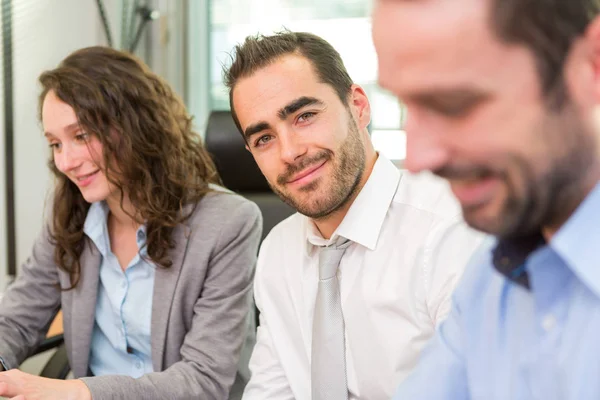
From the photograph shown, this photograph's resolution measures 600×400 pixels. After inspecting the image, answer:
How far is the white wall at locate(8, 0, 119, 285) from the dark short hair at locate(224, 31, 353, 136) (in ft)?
3.54

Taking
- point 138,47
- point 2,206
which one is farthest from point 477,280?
point 138,47

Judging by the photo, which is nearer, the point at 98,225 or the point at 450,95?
the point at 450,95

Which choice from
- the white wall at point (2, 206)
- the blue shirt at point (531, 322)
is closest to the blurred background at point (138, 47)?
the white wall at point (2, 206)

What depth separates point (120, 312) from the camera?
1.58 meters

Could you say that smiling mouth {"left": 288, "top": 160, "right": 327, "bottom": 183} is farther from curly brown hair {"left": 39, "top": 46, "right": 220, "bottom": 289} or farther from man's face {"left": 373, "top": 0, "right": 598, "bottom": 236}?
man's face {"left": 373, "top": 0, "right": 598, "bottom": 236}

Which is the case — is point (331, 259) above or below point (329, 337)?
above

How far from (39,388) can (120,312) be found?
1.06 feet

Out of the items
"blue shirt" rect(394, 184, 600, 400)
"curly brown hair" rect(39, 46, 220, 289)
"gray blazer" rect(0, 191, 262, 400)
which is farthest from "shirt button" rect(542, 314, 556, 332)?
"curly brown hair" rect(39, 46, 220, 289)

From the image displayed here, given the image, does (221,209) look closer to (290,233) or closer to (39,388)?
(290,233)

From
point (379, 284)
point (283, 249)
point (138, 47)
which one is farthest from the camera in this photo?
point (138, 47)

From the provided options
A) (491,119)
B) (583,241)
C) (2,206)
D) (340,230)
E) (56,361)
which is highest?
(491,119)

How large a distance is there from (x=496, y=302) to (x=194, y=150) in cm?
113

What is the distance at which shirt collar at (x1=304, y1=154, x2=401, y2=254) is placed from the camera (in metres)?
1.29

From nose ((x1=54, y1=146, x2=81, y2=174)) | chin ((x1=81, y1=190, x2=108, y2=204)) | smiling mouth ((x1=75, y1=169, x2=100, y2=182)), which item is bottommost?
chin ((x1=81, y1=190, x2=108, y2=204))
